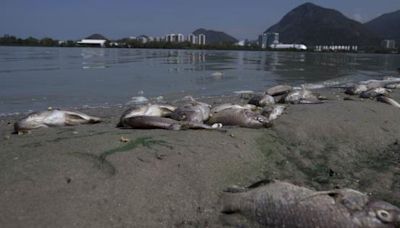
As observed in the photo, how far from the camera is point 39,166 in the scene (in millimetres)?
5320

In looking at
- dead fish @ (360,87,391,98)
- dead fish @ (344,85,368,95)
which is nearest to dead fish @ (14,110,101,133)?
dead fish @ (360,87,391,98)

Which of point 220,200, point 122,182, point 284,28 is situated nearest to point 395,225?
point 220,200

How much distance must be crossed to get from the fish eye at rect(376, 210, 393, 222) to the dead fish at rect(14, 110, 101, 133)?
5.86 m

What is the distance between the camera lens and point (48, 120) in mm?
8367

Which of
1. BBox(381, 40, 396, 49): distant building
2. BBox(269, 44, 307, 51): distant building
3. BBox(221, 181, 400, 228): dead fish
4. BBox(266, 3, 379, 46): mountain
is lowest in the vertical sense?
BBox(221, 181, 400, 228): dead fish

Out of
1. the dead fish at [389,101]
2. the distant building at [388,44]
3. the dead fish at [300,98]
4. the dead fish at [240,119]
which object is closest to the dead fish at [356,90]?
the dead fish at [389,101]

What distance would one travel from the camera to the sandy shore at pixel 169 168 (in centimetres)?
455

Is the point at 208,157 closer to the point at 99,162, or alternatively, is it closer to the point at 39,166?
the point at 99,162

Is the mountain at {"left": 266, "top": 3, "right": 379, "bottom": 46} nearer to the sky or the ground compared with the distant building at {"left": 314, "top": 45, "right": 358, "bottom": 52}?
nearer to the sky

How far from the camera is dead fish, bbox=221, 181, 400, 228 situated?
428 centimetres

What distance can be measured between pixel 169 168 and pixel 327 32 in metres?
174

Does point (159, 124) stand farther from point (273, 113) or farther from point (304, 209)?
point (304, 209)

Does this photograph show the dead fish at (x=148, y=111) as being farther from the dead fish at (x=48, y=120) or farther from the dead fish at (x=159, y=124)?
the dead fish at (x=48, y=120)

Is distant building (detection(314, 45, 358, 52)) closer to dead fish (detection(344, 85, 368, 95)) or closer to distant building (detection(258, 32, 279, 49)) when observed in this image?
distant building (detection(258, 32, 279, 49))
